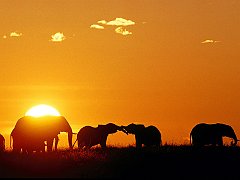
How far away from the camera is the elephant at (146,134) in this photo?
4612cm

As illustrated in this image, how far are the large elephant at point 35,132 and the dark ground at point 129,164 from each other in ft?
21.8

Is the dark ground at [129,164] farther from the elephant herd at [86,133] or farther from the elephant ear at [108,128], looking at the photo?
the elephant ear at [108,128]

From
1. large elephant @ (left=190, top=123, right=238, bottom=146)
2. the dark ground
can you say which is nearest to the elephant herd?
large elephant @ (left=190, top=123, right=238, bottom=146)

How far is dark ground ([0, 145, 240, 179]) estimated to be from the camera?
28234 mm

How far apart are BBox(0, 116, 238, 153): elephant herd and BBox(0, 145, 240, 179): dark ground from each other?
7013 mm

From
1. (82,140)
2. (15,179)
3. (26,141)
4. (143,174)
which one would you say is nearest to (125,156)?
(143,174)

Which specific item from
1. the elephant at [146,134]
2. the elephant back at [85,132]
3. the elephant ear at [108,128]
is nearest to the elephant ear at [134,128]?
the elephant at [146,134]

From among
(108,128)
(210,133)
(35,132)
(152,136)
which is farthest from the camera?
(108,128)

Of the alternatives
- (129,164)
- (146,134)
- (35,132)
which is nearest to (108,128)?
(146,134)

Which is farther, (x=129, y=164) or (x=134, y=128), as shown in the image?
(x=134, y=128)

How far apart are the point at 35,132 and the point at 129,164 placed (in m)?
13.3

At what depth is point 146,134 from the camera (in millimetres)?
46656

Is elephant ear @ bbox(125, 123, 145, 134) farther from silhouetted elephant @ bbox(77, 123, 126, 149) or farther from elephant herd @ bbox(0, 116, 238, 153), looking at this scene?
silhouetted elephant @ bbox(77, 123, 126, 149)

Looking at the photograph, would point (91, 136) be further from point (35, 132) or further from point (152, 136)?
point (35, 132)
